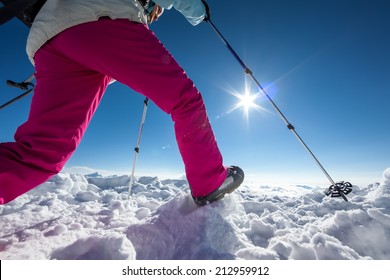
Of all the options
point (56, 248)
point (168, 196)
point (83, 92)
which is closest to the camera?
point (56, 248)

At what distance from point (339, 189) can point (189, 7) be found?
2.55 m

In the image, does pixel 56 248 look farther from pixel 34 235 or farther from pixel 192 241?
pixel 192 241

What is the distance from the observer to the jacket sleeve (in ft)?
5.66

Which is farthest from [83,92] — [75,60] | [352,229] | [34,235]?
[352,229]

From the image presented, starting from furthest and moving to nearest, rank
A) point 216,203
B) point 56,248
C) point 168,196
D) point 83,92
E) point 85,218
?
point 168,196
point 85,218
point 216,203
point 83,92
point 56,248

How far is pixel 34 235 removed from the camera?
1.66 m

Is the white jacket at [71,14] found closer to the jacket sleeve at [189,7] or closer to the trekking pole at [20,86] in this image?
the jacket sleeve at [189,7]

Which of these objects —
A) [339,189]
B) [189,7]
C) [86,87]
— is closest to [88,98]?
[86,87]

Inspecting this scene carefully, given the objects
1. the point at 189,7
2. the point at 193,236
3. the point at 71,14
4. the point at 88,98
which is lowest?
the point at 193,236

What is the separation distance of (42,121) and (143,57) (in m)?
0.81

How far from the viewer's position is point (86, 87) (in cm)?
165

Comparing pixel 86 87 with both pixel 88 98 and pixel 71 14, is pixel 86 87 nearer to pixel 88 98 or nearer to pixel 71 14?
pixel 88 98

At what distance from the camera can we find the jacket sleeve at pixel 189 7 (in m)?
1.73

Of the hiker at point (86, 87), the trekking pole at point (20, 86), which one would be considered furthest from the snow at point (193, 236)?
the trekking pole at point (20, 86)
